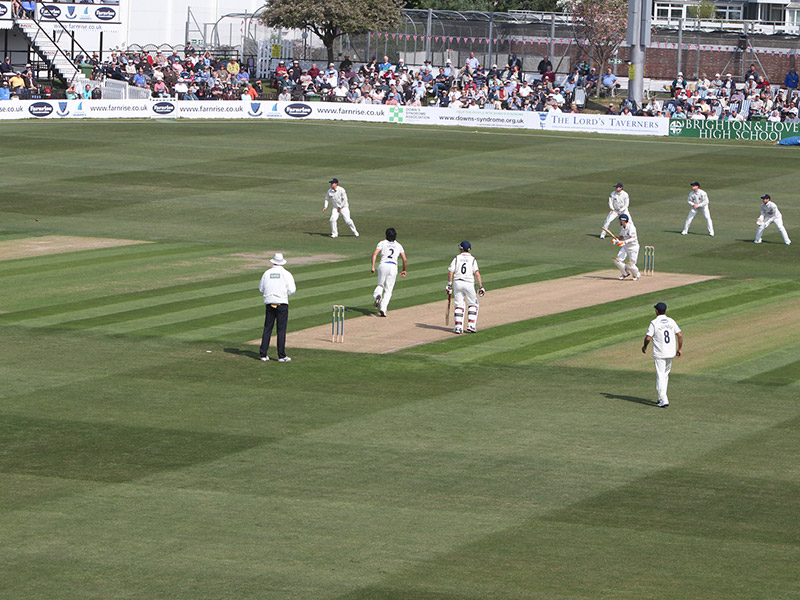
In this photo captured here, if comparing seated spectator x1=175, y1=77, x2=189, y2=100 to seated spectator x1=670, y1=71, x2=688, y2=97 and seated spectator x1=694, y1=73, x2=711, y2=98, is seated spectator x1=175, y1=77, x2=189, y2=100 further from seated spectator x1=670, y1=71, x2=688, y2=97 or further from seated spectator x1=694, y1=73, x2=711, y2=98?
seated spectator x1=694, y1=73, x2=711, y2=98

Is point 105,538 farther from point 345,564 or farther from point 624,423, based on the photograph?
point 624,423

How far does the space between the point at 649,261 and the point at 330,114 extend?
135ft

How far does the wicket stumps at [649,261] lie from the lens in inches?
1418

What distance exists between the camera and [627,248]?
3406cm

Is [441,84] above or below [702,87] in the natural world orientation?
below

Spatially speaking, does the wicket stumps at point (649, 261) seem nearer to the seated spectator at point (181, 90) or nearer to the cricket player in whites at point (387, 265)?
the cricket player in whites at point (387, 265)

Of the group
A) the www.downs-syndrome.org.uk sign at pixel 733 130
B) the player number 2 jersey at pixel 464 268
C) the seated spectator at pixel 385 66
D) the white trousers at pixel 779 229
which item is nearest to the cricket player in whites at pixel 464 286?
the player number 2 jersey at pixel 464 268

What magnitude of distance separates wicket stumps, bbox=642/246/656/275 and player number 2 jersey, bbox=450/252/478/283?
34.2ft

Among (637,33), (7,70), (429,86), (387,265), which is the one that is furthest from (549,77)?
(387,265)

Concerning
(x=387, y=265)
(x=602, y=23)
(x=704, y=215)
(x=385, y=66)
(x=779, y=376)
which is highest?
(x=602, y=23)

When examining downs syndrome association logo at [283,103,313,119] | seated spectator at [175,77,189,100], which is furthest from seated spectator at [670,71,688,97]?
seated spectator at [175,77,189,100]

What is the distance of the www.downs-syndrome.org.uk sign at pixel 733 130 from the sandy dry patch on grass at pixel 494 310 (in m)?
36.2

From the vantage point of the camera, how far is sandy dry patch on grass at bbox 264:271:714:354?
26219mm

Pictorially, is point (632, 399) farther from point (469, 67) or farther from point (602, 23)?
point (602, 23)
